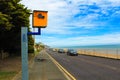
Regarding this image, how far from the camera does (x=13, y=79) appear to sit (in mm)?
15727

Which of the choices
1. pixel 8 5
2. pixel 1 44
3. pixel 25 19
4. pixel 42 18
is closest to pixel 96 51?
pixel 1 44

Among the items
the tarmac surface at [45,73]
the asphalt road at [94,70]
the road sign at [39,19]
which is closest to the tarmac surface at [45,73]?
the tarmac surface at [45,73]

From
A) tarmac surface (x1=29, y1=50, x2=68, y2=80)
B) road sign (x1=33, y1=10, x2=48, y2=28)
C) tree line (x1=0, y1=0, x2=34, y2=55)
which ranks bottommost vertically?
tarmac surface (x1=29, y1=50, x2=68, y2=80)

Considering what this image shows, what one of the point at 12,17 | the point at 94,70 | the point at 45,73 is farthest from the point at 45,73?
the point at 12,17

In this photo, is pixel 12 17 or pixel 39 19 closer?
pixel 39 19

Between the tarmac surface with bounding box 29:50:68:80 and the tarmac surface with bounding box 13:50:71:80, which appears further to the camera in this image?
the tarmac surface with bounding box 29:50:68:80

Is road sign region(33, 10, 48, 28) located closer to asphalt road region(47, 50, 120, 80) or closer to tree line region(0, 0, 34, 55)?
asphalt road region(47, 50, 120, 80)

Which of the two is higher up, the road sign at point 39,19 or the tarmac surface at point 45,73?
the road sign at point 39,19

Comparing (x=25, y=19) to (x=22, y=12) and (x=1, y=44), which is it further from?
(x=1, y=44)

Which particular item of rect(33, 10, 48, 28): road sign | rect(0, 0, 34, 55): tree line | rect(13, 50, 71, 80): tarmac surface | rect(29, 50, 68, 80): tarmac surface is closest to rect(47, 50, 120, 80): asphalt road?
rect(13, 50, 71, 80): tarmac surface

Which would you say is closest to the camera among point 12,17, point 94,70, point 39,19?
point 39,19

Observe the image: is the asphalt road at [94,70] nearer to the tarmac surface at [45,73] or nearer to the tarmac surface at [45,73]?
the tarmac surface at [45,73]

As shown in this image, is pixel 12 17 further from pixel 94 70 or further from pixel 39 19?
pixel 39 19

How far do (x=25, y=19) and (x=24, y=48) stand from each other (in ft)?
84.7
